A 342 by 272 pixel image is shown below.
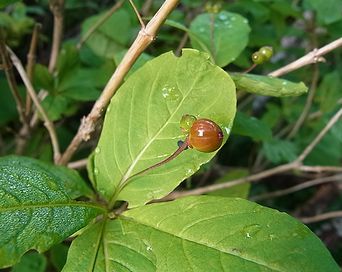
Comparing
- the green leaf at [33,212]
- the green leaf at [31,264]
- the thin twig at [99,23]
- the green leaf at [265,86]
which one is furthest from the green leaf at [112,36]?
the green leaf at [33,212]

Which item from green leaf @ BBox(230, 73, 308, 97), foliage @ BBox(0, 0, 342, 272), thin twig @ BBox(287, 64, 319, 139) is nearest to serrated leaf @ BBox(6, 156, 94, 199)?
foliage @ BBox(0, 0, 342, 272)

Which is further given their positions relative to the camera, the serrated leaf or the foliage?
the serrated leaf

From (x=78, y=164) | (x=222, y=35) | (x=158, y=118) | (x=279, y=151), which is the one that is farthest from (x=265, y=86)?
(x=279, y=151)

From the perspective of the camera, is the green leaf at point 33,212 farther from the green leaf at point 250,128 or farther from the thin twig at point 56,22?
the thin twig at point 56,22

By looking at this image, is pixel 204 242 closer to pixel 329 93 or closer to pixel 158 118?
pixel 158 118

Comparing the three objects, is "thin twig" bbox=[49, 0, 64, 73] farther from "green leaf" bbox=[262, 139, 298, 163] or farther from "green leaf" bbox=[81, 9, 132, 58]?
"green leaf" bbox=[262, 139, 298, 163]
